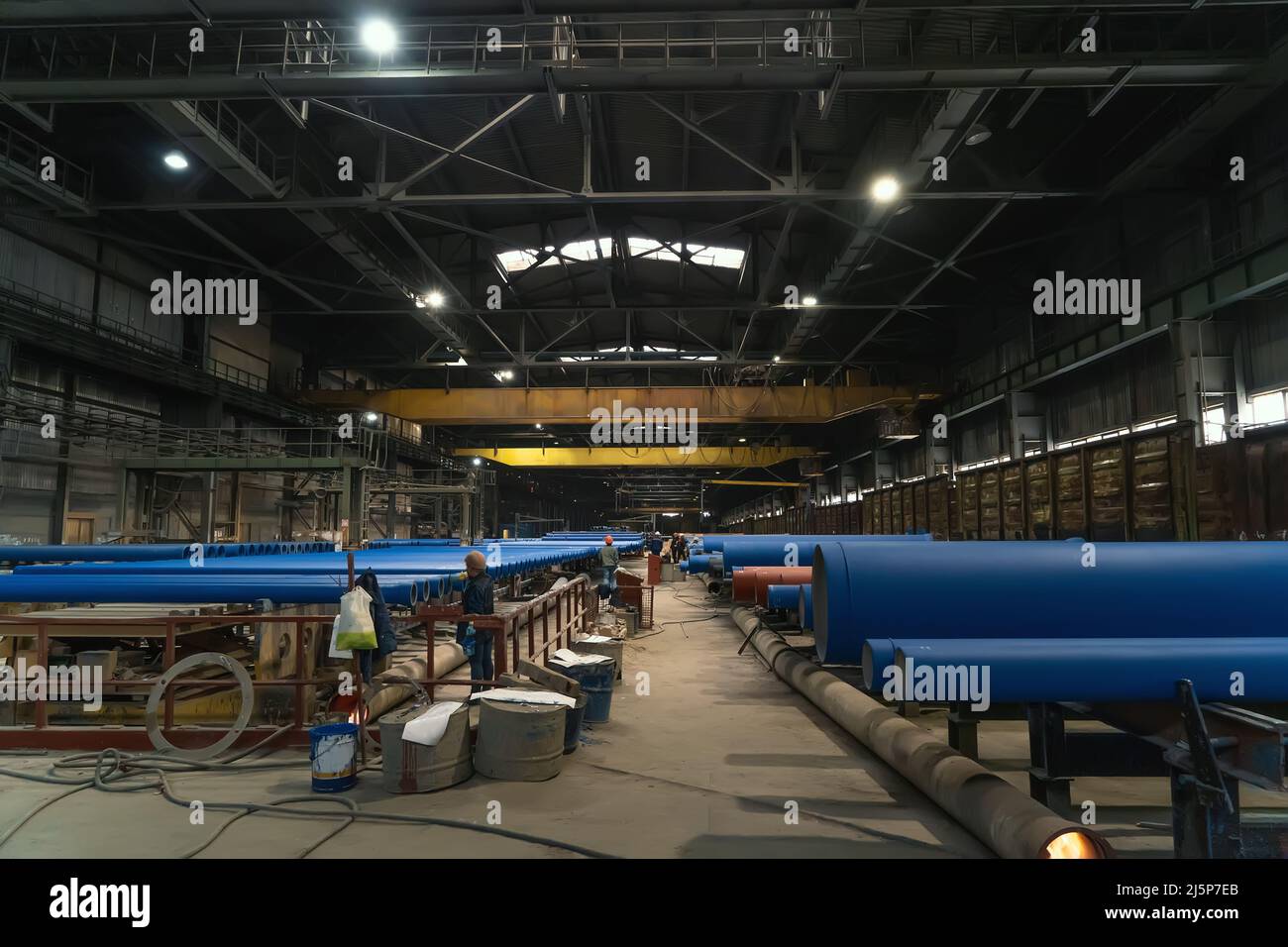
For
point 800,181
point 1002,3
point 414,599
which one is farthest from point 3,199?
point 1002,3

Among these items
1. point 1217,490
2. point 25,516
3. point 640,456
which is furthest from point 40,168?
point 1217,490

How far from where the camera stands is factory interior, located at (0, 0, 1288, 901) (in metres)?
3.56

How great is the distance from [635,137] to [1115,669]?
1029cm

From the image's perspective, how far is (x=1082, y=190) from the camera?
32.6 ft

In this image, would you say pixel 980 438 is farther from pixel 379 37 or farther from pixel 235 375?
pixel 235 375

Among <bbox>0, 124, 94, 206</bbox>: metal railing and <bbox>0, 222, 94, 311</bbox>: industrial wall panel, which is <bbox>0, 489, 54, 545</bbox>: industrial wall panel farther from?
<bbox>0, 124, 94, 206</bbox>: metal railing

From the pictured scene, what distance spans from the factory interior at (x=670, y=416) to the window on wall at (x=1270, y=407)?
55 millimetres

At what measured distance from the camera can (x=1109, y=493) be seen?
948cm

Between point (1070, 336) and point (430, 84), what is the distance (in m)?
11.9

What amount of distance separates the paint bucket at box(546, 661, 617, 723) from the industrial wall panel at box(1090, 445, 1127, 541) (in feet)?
24.7

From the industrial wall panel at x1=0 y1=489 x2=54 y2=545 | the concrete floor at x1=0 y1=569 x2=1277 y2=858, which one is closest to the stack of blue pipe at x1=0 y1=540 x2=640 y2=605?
the concrete floor at x1=0 y1=569 x2=1277 y2=858

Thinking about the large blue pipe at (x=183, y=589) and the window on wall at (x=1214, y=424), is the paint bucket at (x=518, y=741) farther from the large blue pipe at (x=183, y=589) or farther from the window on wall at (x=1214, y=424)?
the window on wall at (x=1214, y=424)

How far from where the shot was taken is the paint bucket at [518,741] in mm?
4871

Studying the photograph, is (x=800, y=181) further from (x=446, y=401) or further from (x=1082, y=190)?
(x=446, y=401)
